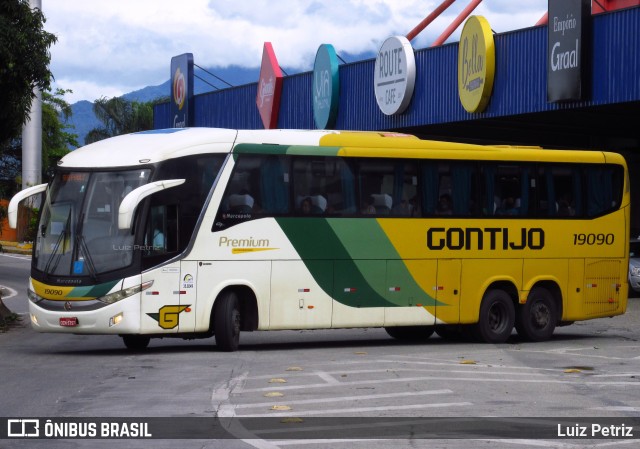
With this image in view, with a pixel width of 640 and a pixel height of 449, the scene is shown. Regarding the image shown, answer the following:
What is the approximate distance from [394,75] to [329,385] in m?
27.0

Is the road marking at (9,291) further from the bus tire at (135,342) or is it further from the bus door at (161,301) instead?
the bus door at (161,301)

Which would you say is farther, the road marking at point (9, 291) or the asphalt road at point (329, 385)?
the road marking at point (9, 291)

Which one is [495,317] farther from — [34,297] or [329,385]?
[34,297]

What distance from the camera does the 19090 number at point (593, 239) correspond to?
2173 cm

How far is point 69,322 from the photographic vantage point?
57.0ft

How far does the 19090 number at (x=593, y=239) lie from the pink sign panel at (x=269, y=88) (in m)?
27.8

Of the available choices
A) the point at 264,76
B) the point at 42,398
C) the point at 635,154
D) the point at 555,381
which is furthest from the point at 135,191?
the point at 264,76

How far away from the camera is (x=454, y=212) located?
20.5m

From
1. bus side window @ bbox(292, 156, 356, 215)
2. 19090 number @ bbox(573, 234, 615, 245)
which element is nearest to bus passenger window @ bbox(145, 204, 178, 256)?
bus side window @ bbox(292, 156, 356, 215)

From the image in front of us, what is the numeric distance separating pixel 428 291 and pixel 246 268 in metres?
3.44

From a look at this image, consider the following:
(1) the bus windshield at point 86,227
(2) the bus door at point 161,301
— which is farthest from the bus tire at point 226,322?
(1) the bus windshield at point 86,227

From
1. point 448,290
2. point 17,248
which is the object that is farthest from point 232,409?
point 17,248

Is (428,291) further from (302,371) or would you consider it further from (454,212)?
(302,371)

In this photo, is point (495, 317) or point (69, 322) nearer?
point (69, 322)
